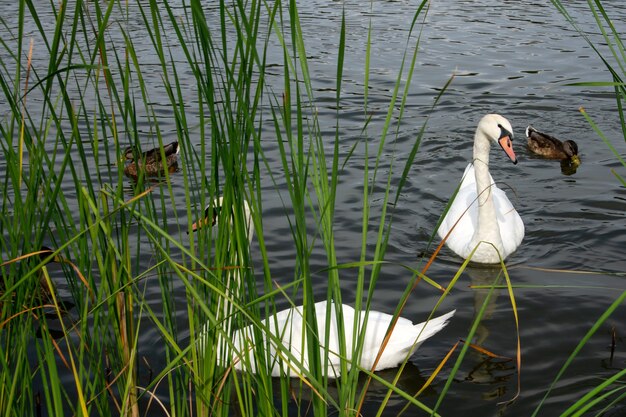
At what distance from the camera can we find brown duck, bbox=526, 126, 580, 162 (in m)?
8.99

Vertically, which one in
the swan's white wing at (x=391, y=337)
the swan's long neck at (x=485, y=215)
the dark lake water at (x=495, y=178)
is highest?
the swan's white wing at (x=391, y=337)

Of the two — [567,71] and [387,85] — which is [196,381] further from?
[567,71]

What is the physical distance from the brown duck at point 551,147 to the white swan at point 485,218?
63.6 inches

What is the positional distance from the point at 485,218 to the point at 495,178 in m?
2.37

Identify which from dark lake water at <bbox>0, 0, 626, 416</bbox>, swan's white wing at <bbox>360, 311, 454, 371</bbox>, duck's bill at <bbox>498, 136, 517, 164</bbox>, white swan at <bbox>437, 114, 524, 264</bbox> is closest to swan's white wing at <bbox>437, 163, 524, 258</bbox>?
white swan at <bbox>437, 114, 524, 264</bbox>

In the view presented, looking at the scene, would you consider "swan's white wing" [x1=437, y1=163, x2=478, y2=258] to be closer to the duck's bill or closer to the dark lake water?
the dark lake water

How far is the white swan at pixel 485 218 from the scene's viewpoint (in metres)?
6.72

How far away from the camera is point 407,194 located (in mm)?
8250

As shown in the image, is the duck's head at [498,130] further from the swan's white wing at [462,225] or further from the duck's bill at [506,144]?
the swan's white wing at [462,225]

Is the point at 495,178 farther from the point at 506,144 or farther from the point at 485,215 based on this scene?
the point at 485,215

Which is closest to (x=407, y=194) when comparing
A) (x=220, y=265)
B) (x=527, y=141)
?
(x=527, y=141)

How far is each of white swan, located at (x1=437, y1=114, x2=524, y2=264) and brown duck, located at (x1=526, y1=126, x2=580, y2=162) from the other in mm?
1614

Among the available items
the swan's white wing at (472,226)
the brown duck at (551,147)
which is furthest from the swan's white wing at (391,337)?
the brown duck at (551,147)

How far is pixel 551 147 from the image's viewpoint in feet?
29.8
